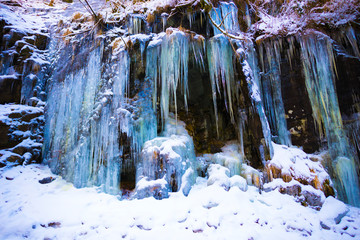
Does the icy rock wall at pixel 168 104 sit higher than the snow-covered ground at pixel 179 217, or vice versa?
the icy rock wall at pixel 168 104

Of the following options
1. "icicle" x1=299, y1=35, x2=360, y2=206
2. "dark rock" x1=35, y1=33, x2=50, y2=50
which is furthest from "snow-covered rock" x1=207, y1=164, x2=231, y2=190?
"dark rock" x1=35, y1=33, x2=50, y2=50

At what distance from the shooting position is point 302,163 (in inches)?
221

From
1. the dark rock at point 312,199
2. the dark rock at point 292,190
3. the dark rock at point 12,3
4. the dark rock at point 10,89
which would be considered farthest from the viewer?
the dark rock at point 12,3

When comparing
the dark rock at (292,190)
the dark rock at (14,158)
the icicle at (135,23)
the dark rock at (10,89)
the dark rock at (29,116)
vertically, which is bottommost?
the dark rock at (292,190)

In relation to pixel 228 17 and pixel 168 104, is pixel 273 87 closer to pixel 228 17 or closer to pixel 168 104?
pixel 228 17

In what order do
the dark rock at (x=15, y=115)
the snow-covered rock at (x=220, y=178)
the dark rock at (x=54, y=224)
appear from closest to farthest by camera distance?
the dark rock at (x=54, y=224), the snow-covered rock at (x=220, y=178), the dark rock at (x=15, y=115)

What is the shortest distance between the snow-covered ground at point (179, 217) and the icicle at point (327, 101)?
249cm

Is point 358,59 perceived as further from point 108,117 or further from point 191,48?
point 108,117

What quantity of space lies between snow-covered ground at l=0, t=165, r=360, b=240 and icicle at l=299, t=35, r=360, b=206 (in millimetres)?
2494

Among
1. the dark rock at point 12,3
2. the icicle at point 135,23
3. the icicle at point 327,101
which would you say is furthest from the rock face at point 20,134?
the icicle at point 327,101

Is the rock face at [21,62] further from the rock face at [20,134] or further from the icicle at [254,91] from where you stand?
the icicle at [254,91]

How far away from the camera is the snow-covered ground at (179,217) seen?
376 cm

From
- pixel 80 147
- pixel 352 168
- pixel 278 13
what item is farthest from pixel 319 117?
pixel 80 147

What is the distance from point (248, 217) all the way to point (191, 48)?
5029 mm
